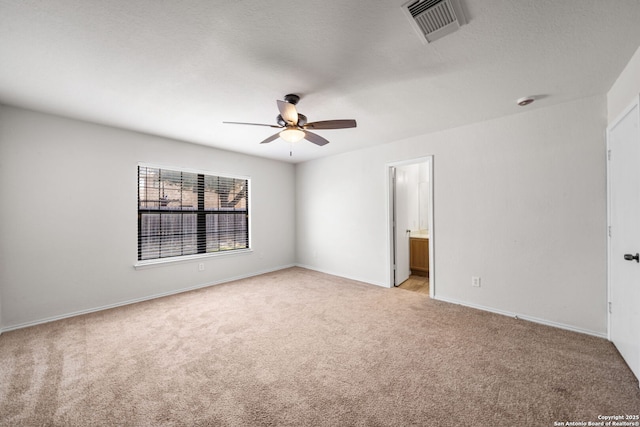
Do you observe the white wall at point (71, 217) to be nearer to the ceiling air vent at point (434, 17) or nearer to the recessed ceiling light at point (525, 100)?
the ceiling air vent at point (434, 17)

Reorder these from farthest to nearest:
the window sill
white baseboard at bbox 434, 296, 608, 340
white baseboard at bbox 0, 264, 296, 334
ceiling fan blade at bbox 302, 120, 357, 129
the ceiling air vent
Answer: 1. the window sill
2. white baseboard at bbox 0, 264, 296, 334
3. white baseboard at bbox 434, 296, 608, 340
4. ceiling fan blade at bbox 302, 120, 357, 129
5. the ceiling air vent

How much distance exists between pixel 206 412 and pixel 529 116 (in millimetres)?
4101

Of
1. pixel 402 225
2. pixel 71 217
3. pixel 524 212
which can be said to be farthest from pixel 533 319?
pixel 71 217

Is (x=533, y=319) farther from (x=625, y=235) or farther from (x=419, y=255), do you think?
(x=419, y=255)

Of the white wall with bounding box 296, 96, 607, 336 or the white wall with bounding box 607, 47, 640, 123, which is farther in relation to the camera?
the white wall with bounding box 296, 96, 607, 336

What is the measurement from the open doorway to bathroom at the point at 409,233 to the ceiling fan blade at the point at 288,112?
2249 mm

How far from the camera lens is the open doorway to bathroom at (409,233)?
363 cm

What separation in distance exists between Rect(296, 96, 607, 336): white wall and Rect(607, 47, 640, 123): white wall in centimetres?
16

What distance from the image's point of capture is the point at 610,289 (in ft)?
7.64

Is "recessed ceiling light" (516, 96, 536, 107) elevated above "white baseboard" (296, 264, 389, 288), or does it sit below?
above

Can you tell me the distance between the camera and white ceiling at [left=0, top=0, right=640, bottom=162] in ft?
4.68

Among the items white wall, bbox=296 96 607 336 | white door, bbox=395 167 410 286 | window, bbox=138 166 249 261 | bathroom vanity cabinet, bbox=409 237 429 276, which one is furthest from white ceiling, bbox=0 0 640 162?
bathroom vanity cabinet, bbox=409 237 429 276

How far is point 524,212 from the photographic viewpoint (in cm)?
281

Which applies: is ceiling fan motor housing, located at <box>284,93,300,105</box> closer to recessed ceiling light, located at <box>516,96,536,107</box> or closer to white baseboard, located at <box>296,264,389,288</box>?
recessed ceiling light, located at <box>516,96,536,107</box>
